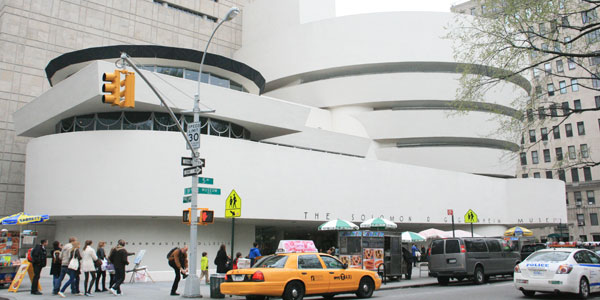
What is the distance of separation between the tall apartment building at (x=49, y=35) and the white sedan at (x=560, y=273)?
2164 centimetres

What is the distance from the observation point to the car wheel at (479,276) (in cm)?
2033

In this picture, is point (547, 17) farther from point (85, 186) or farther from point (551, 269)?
point (85, 186)

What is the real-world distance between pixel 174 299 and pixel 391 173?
25.0 metres

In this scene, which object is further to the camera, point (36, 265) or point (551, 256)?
point (36, 265)

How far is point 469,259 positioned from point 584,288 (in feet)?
20.9

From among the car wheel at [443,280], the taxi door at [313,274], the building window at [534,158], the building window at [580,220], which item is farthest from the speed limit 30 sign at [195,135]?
the building window at [534,158]

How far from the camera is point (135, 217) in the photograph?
24656 millimetres

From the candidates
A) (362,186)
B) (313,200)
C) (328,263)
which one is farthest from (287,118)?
(328,263)

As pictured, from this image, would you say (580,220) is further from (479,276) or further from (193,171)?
(193,171)

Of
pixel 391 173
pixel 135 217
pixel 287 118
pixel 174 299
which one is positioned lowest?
pixel 174 299

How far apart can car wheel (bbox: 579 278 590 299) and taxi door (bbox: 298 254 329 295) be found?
7309 millimetres

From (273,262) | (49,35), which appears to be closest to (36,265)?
(273,262)

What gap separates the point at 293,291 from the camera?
44.3 feet

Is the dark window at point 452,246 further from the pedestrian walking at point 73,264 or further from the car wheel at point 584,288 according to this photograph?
the pedestrian walking at point 73,264
